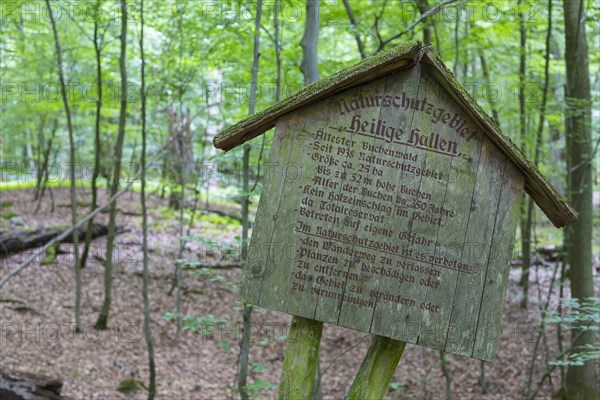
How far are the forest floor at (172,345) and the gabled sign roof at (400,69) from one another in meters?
3.36

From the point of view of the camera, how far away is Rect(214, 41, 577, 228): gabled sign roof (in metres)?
2.74

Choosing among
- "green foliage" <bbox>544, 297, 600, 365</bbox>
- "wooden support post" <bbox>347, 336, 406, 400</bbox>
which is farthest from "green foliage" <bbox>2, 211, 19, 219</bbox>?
"wooden support post" <bbox>347, 336, 406, 400</bbox>

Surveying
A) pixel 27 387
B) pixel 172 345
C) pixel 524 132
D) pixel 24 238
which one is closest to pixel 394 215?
pixel 27 387

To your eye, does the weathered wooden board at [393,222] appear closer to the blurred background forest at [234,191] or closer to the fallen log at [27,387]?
the blurred background forest at [234,191]

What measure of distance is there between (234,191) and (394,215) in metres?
7.94

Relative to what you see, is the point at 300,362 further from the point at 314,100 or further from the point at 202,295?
the point at 202,295

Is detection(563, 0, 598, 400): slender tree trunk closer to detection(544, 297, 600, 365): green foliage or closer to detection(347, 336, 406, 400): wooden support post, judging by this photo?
detection(544, 297, 600, 365): green foliage

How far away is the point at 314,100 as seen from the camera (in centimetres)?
289

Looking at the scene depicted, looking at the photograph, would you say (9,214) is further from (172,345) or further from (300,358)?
(300,358)

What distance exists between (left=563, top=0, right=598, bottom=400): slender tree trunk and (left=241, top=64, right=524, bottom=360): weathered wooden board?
16.0 feet

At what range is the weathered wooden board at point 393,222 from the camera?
2.79m

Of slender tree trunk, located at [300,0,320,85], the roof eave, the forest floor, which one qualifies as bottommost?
the forest floor

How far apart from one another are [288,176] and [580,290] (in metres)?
5.78

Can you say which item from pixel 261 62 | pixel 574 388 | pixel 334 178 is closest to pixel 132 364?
pixel 261 62
